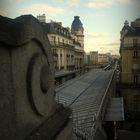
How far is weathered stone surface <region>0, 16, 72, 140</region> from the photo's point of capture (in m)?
3.12

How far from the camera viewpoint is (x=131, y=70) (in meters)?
33.8

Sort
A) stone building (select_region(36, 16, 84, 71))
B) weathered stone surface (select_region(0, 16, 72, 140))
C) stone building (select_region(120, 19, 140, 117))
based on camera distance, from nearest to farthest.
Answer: weathered stone surface (select_region(0, 16, 72, 140)), stone building (select_region(120, 19, 140, 117)), stone building (select_region(36, 16, 84, 71))

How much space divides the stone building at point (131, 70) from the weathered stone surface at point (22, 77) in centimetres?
2848

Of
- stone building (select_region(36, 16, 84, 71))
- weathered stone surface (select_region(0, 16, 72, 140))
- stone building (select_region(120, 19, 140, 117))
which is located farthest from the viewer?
stone building (select_region(36, 16, 84, 71))

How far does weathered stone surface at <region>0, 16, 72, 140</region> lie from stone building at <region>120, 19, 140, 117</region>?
28.5 metres

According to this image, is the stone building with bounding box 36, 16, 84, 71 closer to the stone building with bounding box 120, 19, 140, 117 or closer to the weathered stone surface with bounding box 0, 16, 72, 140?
the stone building with bounding box 120, 19, 140, 117

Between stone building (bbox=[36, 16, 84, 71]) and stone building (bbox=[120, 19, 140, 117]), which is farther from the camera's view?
stone building (bbox=[36, 16, 84, 71])

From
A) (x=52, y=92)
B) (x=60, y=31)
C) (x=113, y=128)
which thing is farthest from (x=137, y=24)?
(x=52, y=92)

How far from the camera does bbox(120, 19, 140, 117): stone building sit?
32.4 metres

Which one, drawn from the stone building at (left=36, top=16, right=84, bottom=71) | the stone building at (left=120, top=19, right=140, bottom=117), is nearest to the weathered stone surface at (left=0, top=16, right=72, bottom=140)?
the stone building at (left=36, top=16, right=84, bottom=71)

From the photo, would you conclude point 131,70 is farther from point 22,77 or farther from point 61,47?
point 22,77

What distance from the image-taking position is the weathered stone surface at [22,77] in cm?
312

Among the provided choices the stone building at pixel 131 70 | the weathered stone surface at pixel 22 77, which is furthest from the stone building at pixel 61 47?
the weathered stone surface at pixel 22 77

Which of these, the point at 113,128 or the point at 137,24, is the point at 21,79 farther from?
the point at 137,24
